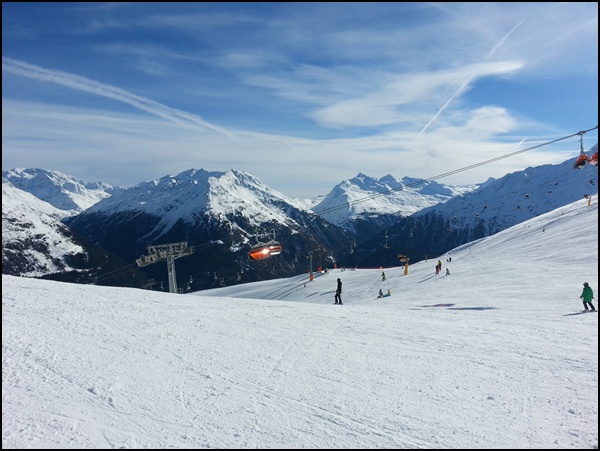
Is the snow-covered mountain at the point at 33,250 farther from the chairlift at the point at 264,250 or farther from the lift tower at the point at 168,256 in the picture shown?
the chairlift at the point at 264,250

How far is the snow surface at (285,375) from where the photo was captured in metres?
7.43

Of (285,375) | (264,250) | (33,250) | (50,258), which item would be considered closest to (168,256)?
(264,250)

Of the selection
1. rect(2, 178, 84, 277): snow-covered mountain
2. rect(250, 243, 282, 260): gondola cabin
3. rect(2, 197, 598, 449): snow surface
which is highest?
rect(2, 178, 84, 277): snow-covered mountain

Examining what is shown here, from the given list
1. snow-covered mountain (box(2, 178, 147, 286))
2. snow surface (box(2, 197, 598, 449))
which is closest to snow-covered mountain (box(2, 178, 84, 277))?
snow-covered mountain (box(2, 178, 147, 286))

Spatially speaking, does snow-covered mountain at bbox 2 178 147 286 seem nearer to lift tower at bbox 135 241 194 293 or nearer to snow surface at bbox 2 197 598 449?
lift tower at bbox 135 241 194 293

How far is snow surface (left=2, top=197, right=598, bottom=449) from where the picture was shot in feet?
Result: 24.4

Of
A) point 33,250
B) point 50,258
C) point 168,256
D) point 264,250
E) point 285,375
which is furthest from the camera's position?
point 33,250

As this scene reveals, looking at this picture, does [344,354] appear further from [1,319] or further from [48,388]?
[1,319]

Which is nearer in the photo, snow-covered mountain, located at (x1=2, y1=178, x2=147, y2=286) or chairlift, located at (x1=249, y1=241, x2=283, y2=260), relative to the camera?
chairlift, located at (x1=249, y1=241, x2=283, y2=260)

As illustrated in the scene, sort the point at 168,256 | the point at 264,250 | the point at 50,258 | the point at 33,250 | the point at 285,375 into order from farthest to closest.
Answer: the point at 33,250, the point at 50,258, the point at 168,256, the point at 264,250, the point at 285,375

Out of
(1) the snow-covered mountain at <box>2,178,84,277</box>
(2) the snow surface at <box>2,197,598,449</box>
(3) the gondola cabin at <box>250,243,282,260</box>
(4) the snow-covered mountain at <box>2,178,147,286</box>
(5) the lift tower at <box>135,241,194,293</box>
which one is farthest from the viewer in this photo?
(4) the snow-covered mountain at <box>2,178,147,286</box>

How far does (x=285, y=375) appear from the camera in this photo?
10.0m

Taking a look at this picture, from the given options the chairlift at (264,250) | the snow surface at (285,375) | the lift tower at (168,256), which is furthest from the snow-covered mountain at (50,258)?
the snow surface at (285,375)

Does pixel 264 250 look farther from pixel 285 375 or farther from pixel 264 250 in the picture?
pixel 285 375
